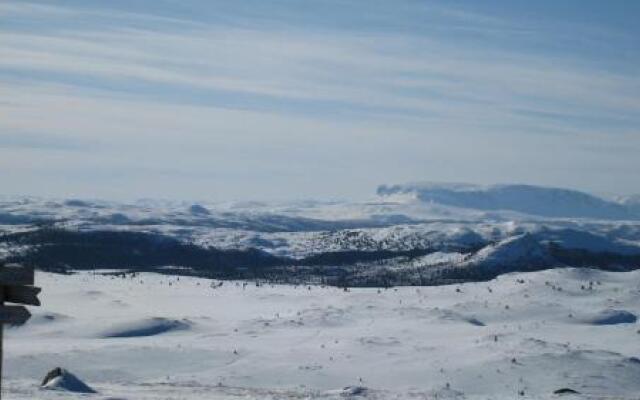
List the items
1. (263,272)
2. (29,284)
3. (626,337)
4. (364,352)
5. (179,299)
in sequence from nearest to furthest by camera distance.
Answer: (29,284) → (364,352) → (626,337) → (179,299) → (263,272)

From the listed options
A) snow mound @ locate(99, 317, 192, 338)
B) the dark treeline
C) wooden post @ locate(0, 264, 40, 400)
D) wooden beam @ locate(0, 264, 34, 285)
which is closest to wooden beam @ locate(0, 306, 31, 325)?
wooden post @ locate(0, 264, 40, 400)

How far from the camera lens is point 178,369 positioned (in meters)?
34.9

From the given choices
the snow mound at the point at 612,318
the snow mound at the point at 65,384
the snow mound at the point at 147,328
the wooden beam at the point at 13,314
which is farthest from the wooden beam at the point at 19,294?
the snow mound at the point at 612,318

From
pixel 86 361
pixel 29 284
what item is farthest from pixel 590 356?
pixel 29 284

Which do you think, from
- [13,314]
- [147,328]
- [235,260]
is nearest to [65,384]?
[13,314]

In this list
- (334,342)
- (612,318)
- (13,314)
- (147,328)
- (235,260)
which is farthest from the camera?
(235,260)

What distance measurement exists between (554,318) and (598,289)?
46.9ft

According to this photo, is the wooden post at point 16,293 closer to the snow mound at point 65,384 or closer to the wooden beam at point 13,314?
the wooden beam at point 13,314

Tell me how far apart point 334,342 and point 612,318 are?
71.2 ft

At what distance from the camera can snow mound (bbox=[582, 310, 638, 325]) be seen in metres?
52.3

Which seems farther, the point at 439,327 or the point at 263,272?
the point at 263,272

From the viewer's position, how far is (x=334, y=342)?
133ft

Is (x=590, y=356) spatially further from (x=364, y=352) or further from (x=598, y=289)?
(x=598, y=289)

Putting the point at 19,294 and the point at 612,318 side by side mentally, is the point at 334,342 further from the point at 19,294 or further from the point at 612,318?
the point at 19,294
